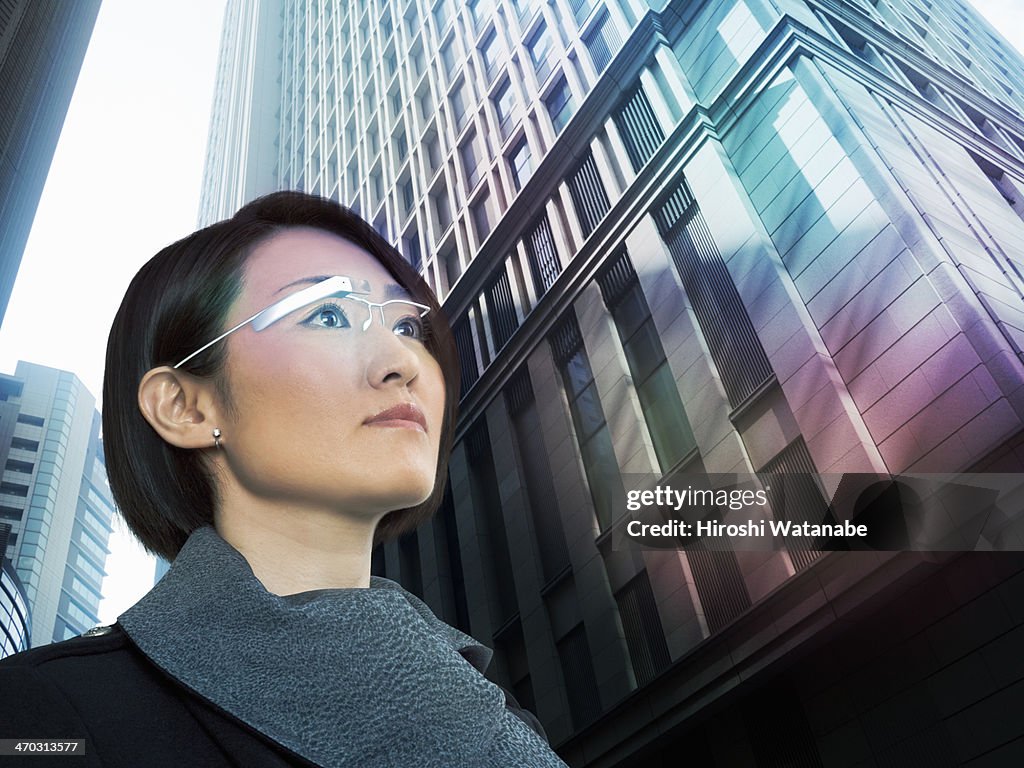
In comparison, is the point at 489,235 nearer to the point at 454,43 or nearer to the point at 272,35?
the point at 454,43

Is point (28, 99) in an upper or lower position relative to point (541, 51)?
lower

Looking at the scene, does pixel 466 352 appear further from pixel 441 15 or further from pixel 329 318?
pixel 329 318

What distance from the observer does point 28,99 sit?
640 inches

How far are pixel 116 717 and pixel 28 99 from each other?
19.0 metres

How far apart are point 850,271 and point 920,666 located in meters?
5.83

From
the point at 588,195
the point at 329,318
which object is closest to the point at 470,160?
the point at 588,195

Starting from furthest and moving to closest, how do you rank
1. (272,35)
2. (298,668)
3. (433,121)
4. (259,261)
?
(272,35) → (433,121) → (259,261) → (298,668)

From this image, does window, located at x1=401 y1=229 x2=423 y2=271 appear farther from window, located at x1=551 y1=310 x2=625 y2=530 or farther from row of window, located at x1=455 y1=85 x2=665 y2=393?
window, located at x1=551 y1=310 x2=625 y2=530

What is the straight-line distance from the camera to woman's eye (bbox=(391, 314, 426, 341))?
2209mm

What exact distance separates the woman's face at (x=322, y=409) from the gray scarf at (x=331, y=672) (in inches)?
13.9

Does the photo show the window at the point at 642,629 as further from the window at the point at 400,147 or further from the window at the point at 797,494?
the window at the point at 400,147

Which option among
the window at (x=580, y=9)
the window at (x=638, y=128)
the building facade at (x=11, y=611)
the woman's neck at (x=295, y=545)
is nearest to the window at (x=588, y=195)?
the window at (x=638, y=128)

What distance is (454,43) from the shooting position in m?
28.7

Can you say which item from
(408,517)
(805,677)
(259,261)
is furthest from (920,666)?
(259,261)
